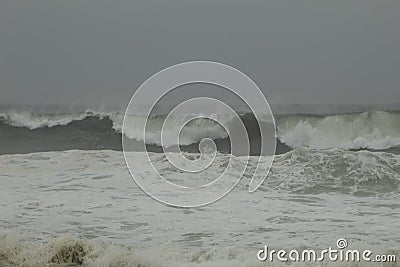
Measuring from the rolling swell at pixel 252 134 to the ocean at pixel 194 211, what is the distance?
0.13m

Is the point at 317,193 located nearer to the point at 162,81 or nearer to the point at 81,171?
the point at 162,81

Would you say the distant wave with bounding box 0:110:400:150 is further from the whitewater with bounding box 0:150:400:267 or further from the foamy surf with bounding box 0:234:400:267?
the foamy surf with bounding box 0:234:400:267

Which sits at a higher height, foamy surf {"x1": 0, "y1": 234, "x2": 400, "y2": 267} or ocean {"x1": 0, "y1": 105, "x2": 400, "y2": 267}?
ocean {"x1": 0, "y1": 105, "x2": 400, "y2": 267}

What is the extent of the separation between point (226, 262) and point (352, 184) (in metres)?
3.84

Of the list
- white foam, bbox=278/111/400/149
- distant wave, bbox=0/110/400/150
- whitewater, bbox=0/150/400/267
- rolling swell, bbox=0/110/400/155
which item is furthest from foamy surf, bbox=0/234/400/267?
white foam, bbox=278/111/400/149

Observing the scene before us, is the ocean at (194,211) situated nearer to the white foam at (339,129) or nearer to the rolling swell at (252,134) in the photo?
the rolling swell at (252,134)

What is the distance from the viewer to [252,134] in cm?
1248

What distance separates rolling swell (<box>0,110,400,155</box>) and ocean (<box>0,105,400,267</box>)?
0.13 m

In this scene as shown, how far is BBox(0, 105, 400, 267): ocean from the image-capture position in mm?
5082

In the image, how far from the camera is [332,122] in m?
14.0

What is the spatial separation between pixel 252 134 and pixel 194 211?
19.7 feet

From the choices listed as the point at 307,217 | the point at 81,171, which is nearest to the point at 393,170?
the point at 307,217

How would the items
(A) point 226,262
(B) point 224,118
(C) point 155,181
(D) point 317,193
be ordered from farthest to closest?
(B) point 224,118, (C) point 155,181, (D) point 317,193, (A) point 226,262

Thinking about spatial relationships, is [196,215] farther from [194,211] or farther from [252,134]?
[252,134]
